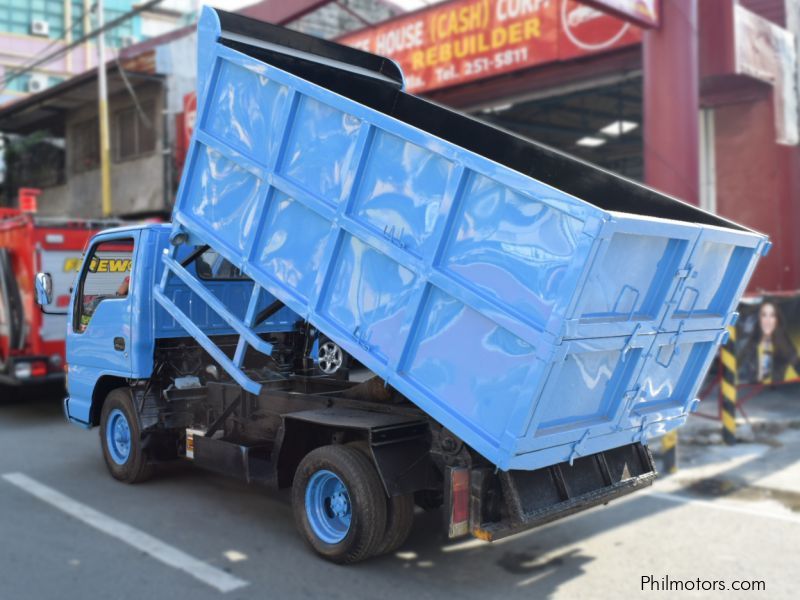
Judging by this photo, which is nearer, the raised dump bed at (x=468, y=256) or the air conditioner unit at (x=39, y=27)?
the raised dump bed at (x=468, y=256)

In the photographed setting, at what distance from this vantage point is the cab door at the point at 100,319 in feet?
21.9

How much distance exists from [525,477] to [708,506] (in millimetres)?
2664

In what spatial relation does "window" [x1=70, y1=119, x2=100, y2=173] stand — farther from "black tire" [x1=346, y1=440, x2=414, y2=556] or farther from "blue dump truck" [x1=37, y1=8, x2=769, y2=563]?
"black tire" [x1=346, y1=440, x2=414, y2=556]

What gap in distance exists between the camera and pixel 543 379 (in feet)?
12.6

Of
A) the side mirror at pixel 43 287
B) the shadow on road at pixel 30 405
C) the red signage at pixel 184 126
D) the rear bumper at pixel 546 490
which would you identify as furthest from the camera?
the red signage at pixel 184 126

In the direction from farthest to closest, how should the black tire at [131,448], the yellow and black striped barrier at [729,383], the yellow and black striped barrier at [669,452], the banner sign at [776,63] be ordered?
the banner sign at [776,63] → the yellow and black striped barrier at [729,383] → the yellow and black striped barrier at [669,452] → the black tire at [131,448]

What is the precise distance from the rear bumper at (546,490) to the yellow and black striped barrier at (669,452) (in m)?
2.13

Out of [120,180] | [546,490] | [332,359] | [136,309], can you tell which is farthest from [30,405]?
[120,180]

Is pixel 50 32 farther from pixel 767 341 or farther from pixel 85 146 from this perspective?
pixel 767 341

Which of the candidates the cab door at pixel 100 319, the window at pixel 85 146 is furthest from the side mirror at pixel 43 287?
the window at pixel 85 146

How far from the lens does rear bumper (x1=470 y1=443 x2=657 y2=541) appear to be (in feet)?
14.3

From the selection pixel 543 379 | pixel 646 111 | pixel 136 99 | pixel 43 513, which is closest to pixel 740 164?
pixel 646 111

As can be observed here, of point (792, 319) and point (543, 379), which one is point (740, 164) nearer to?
point (792, 319)

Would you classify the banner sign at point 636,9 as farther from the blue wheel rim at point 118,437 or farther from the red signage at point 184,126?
the red signage at point 184,126
